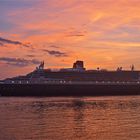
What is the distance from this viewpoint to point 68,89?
341 feet

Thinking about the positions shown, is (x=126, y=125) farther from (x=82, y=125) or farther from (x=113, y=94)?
(x=113, y=94)

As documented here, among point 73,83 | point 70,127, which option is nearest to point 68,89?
point 73,83

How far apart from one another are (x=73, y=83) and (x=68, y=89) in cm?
723

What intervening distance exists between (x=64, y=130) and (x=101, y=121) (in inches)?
288

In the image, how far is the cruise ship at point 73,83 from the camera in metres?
100

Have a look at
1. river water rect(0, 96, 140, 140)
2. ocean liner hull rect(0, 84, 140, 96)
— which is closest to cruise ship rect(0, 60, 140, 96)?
ocean liner hull rect(0, 84, 140, 96)

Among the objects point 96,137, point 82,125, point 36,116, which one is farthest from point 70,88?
point 96,137

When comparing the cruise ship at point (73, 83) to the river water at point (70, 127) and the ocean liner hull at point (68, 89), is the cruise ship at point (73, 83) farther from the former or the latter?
the river water at point (70, 127)

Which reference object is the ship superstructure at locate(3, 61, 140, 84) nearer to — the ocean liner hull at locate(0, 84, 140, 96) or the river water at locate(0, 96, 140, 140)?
the ocean liner hull at locate(0, 84, 140, 96)

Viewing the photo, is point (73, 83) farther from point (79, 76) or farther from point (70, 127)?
point (70, 127)

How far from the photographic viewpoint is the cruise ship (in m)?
100

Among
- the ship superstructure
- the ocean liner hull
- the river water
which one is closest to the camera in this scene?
the river water

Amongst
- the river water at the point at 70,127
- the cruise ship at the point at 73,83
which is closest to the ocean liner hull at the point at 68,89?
the cruise ship at the point at 73,83

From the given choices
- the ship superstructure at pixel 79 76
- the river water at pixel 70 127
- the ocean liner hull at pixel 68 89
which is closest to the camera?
the river water at pixel 70 127
